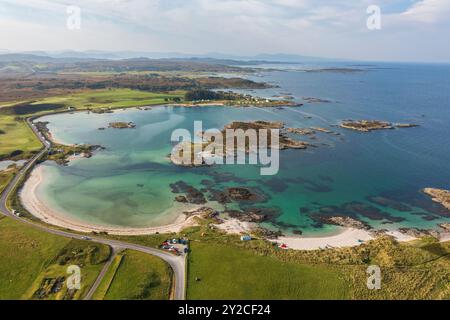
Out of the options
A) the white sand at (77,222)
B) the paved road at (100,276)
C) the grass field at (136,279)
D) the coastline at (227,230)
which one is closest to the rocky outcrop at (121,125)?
the white sand at (77,222)

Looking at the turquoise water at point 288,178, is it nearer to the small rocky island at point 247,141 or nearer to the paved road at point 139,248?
the small rocky island at point 247,141

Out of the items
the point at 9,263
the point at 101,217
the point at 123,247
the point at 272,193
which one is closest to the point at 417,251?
the point at 272,193

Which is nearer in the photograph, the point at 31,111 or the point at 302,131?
the point at 302,131

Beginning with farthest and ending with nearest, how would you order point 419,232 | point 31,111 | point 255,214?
1. point 31,111
2. point 255,214
3. point 419,232

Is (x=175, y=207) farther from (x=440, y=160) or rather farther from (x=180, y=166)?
(x=440, y=160)

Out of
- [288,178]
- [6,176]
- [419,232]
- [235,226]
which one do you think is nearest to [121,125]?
[6,176]

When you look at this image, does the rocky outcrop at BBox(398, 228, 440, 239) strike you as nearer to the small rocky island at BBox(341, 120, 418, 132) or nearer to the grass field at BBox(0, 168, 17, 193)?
the small rocky island at BBox(341, 120, 418, 132)

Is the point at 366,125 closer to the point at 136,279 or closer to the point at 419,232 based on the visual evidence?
the point at 419,232
